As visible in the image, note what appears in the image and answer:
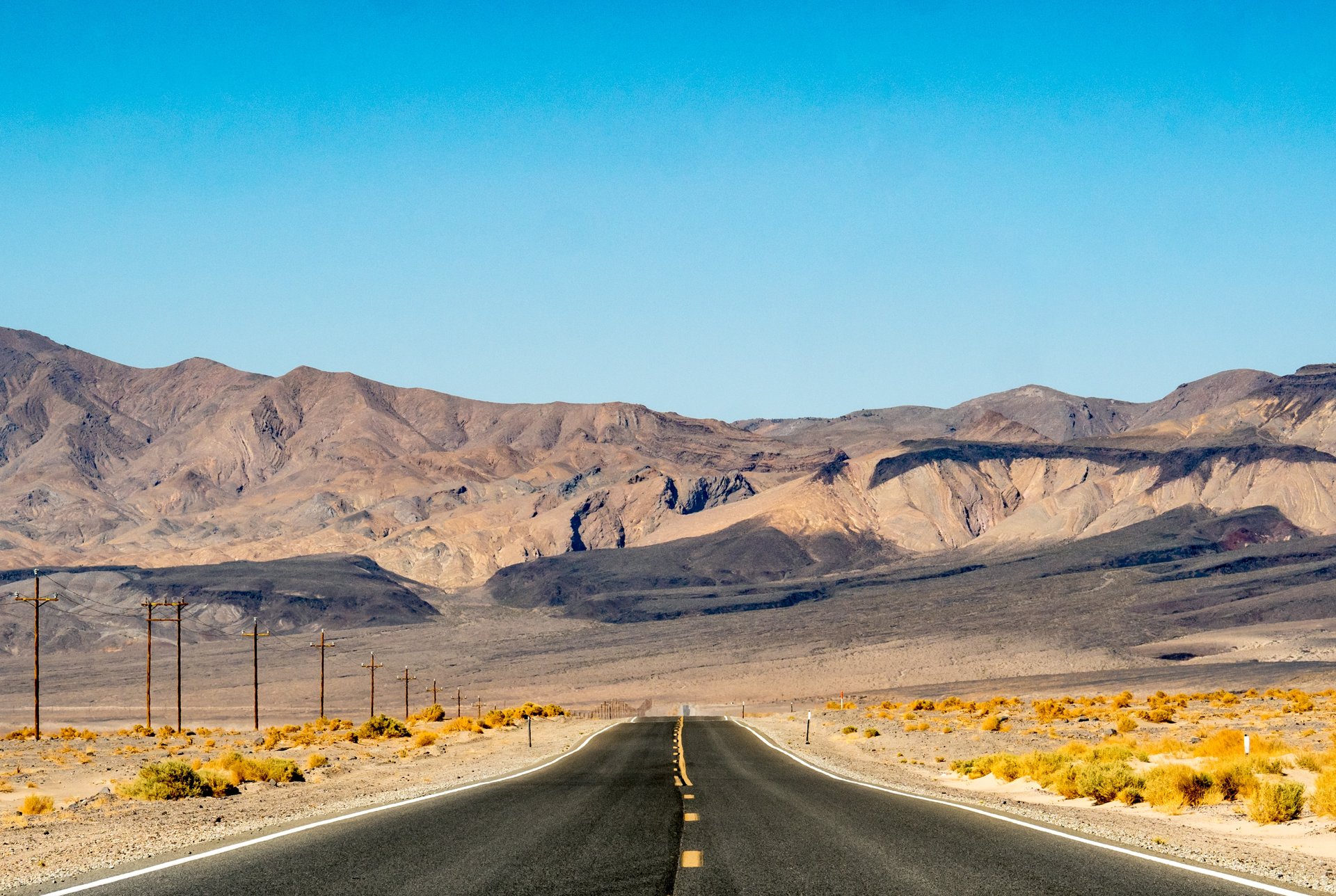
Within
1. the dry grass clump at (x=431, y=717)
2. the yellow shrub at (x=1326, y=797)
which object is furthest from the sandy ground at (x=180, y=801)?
the yellow shrub at (x=1326, y=797)

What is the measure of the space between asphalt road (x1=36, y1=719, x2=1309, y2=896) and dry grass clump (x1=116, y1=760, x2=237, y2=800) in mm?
4876

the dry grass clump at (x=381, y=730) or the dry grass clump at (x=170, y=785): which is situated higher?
the dry grass clump at (x=170, y=785)

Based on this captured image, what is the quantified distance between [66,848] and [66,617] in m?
152

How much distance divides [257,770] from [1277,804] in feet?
56.0

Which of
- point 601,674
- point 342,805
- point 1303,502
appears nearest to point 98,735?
point 342,805

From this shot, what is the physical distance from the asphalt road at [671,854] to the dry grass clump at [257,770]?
275 inches

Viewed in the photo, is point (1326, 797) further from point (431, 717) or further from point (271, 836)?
point (431, 717)

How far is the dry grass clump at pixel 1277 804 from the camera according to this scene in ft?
52.3

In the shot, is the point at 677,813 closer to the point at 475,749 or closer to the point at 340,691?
the point at 475,749

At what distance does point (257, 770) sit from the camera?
24812 mm

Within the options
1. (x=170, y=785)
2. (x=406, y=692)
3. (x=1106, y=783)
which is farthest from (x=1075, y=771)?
(x=406, y=692)

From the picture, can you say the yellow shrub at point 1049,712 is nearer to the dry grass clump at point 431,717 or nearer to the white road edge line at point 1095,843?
the dry grass clump at point 431,717

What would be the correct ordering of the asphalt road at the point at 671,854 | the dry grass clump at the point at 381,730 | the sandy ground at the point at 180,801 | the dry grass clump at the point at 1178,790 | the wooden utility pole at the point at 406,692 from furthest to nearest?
the wooden utility pole at the point at 406,692 < the dry grass clump at the point at 381,730 < the dry grass clump at the point at 1178,790 < the sandy ground at the point at 180,801 < the asphalt road at the point at 671,854

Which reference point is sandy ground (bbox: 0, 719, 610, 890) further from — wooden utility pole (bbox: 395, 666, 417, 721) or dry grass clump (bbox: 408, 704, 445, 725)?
wooden utility pole (bbox: 395, 666, 417, 721)
